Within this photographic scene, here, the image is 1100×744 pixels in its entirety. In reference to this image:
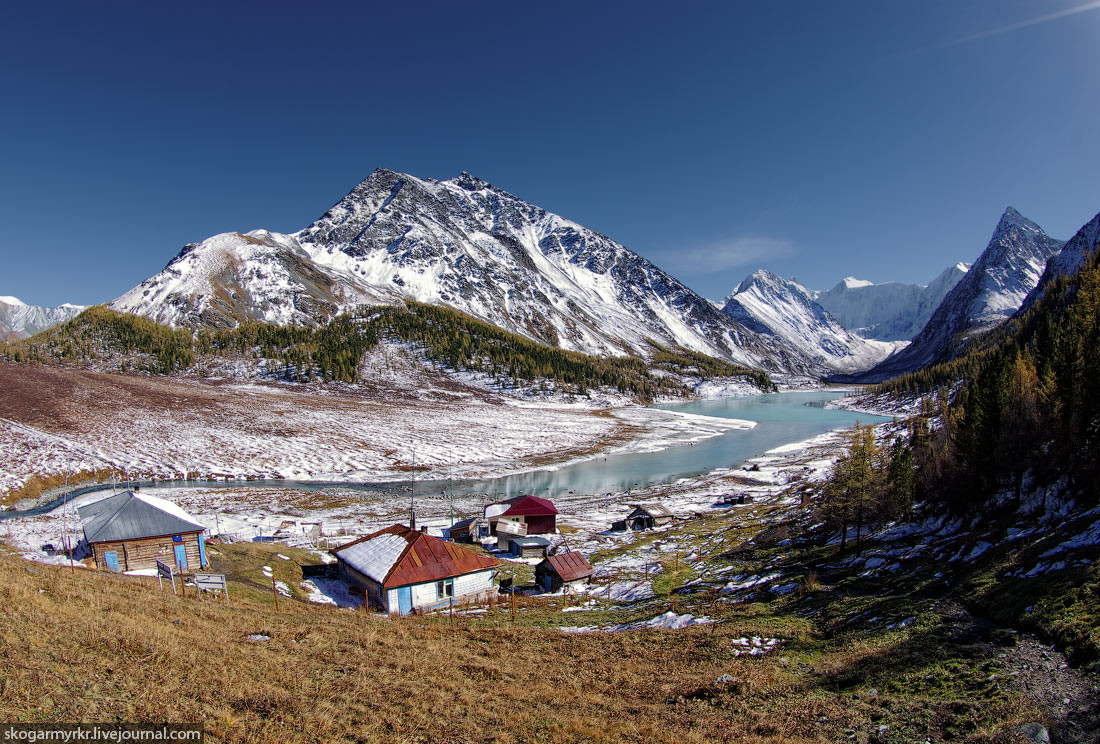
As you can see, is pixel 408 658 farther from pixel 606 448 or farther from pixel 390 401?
pixel 390 401

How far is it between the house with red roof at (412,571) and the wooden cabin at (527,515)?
13.0 m

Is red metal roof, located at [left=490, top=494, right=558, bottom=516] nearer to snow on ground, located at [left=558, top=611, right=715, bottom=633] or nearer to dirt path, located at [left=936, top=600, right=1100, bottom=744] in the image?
snow on ground, located at [left=558, top=611, right=715, bottom=633]

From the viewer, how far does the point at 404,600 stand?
2798cm

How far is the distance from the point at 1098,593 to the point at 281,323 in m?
199

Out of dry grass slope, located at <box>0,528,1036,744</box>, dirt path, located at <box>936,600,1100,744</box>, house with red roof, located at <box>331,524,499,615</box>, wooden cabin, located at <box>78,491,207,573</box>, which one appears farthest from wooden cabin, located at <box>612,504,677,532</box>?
dirt path, located at <box>936,600,1100,744</box>

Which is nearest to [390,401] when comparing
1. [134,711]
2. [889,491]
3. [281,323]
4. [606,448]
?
[606,448]

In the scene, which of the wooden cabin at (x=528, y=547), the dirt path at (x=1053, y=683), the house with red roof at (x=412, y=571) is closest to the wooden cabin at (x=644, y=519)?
the wooden cabin at (x=528, y=547)

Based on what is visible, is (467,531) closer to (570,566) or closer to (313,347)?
(570,566)

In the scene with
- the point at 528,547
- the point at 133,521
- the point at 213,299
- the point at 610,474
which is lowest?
the point at 528,547

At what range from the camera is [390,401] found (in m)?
125

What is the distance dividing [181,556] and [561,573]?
22411 millimetres

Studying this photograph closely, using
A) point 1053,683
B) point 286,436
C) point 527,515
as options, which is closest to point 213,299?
point 286,436

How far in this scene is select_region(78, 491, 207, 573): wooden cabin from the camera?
2805cm

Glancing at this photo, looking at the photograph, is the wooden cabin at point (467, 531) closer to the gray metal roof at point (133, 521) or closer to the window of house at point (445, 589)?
the window of house at point (445, 589)
